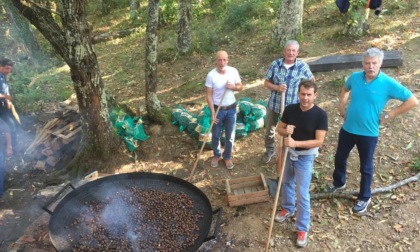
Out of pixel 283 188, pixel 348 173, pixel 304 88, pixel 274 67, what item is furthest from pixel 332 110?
pixel 304 88

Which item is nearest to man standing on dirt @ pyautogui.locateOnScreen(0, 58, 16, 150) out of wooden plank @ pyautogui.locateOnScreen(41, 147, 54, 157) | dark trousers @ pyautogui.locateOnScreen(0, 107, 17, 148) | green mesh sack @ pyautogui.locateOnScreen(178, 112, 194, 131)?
dark trousers @ pyautogui.locateOnScreen(0, 107, 17, 148)

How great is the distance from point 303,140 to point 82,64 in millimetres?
3722

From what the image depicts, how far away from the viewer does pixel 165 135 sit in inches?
278

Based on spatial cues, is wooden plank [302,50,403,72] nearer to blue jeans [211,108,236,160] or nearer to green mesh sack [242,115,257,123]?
green mesh sack [242,115,257,123]

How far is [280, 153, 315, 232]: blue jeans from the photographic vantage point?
437 cm

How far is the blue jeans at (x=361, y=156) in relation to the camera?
15.2 ft

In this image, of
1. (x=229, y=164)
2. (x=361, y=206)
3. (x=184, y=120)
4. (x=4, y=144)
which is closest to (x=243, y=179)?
(x=229, y=164)

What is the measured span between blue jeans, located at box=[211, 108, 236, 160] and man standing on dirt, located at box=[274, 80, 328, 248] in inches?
55.3

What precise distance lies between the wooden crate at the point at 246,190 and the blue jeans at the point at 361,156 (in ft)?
3.75

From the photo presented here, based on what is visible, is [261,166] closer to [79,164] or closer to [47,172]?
[79,164]

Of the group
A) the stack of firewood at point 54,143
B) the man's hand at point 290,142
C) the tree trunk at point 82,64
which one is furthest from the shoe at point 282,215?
the stack of firewood at point 54,143

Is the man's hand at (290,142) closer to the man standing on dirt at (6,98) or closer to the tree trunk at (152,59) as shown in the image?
the tree trunk at (152,59)

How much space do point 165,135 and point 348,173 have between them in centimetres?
350

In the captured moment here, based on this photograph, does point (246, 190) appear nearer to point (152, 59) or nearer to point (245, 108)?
point (245, 108)
